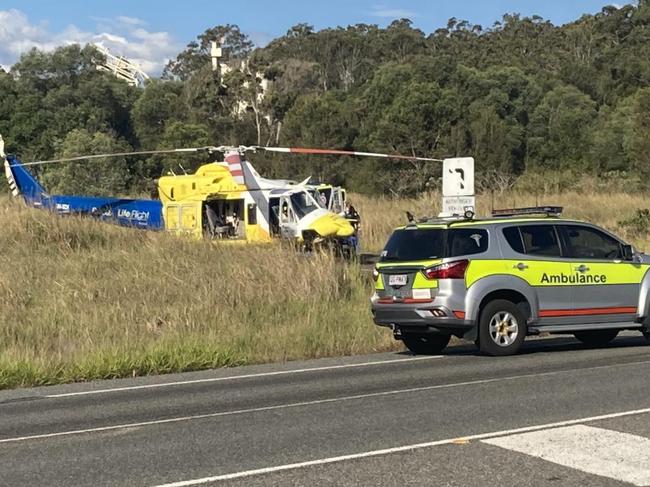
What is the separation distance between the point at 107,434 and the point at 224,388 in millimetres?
2789

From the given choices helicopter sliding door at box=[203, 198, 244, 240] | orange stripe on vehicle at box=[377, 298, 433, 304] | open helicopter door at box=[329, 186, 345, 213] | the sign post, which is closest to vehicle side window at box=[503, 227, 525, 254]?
orange stripe on vehicle at box=[377, 298, 433, 304]

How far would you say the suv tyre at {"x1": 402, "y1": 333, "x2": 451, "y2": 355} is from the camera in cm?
1323

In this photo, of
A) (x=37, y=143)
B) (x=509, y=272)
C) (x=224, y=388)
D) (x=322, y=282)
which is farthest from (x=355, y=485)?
(x=37, y=143)

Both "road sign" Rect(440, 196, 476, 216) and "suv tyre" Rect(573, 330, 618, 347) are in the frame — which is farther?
"road sign" Rect(440, 196, 476, 216)

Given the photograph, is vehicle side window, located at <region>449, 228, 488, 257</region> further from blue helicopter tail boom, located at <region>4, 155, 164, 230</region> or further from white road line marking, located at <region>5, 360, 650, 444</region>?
blue helicopter tail boom, located at <region>4, 155, 164, 230</region>

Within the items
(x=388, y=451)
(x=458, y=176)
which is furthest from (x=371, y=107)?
(x=388, y=451)

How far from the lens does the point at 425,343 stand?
1327cm

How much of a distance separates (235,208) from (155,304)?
1069 cm

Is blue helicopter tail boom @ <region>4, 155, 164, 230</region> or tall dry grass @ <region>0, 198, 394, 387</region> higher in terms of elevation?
blue helicopter tail boom @ <region>4, 155, 164, 230</region>

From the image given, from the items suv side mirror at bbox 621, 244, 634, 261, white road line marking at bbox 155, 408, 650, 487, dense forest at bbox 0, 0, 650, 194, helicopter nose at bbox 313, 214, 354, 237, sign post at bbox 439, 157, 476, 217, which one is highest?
dense forest at bbox 0, 0, 650, 194

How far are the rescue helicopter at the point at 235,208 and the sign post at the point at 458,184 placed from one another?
7.73 metres

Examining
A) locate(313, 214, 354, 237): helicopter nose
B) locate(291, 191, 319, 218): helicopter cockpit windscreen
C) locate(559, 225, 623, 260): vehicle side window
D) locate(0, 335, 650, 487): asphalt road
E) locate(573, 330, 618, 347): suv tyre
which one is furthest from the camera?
locate(291, 191, 319, 218): helicopter cockpit windscreen

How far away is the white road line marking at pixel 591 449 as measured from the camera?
611 centimetres

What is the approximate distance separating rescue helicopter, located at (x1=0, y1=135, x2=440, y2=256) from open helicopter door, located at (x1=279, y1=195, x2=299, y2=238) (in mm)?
28
